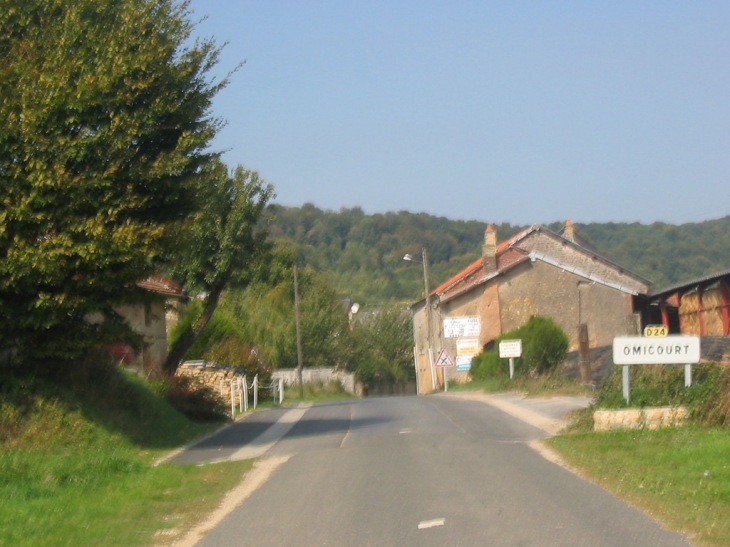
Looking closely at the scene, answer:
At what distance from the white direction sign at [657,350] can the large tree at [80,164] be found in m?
7.62

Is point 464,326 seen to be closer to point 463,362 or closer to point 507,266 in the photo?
point 463,362

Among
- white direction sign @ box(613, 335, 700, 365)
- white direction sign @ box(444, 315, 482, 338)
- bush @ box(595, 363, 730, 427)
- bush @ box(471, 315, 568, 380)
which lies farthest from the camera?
white direction sign @ box(444, 315, 482, 338)

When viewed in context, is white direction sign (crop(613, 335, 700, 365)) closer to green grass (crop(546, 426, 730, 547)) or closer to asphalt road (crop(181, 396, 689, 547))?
green grass (crop(546, 426, 730, 547))

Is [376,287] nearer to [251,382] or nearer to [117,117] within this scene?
[251,382]

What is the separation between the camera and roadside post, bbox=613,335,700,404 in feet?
44.0

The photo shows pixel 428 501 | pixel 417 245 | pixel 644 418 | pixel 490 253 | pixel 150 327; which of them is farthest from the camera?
pixel 417 245

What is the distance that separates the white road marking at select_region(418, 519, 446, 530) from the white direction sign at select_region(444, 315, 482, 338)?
1525 inches

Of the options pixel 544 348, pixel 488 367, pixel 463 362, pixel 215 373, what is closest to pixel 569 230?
pixel 463 362

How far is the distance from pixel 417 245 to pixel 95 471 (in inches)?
4521

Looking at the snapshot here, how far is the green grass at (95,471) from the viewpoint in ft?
27.9

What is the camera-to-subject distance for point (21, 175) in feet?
43.2

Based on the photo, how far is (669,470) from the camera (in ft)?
32.6

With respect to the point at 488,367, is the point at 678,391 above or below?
above

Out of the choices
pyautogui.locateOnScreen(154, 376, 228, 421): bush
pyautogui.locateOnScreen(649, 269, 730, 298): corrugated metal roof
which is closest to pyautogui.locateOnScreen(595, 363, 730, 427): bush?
pyautogui.locateOnScreen(154, 376, 228, 421): bush
